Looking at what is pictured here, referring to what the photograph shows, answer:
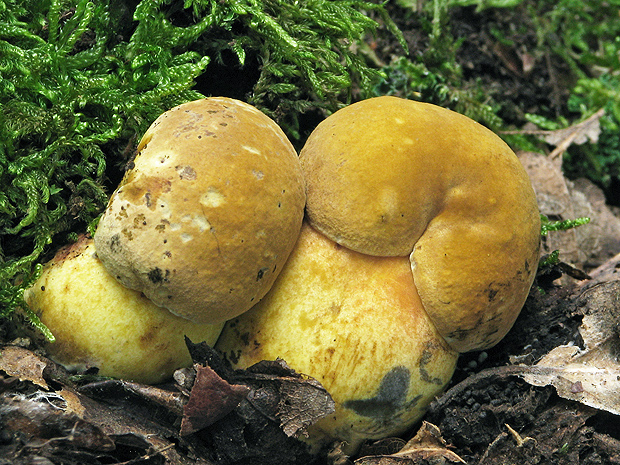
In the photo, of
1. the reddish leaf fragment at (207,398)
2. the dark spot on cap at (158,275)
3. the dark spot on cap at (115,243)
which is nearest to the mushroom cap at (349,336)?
the reddish leaf fragment at (207,398)

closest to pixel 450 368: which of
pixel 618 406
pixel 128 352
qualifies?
pixel 618 406

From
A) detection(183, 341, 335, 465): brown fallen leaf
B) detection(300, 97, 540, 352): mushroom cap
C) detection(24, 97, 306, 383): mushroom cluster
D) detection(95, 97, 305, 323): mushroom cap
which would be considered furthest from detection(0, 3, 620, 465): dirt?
detection(95, 97, 305, 323): mushroom cap

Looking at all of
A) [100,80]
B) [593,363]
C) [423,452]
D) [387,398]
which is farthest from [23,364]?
[593,363]

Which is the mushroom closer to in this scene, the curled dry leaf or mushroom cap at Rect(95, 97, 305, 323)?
mushroom cap at Rect(95, 97, 305, 323)

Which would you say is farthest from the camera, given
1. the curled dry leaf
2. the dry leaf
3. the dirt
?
the curled dry leaf

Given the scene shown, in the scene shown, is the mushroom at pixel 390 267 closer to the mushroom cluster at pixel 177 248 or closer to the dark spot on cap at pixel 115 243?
the mushroom cluster at pixel 177 248

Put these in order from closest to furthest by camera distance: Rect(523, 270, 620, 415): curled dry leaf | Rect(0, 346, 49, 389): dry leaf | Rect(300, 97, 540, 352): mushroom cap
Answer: Rect(0, 346, 49, 389): dry leaf → Rect(300, 97, 540, 352): mushroom cap → Rect(523, 270, 620, 415): curled dry leaf

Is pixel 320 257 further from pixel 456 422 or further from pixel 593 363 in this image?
pixel 593 363

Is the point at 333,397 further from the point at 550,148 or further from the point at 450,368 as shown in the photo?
the point at 550,148
